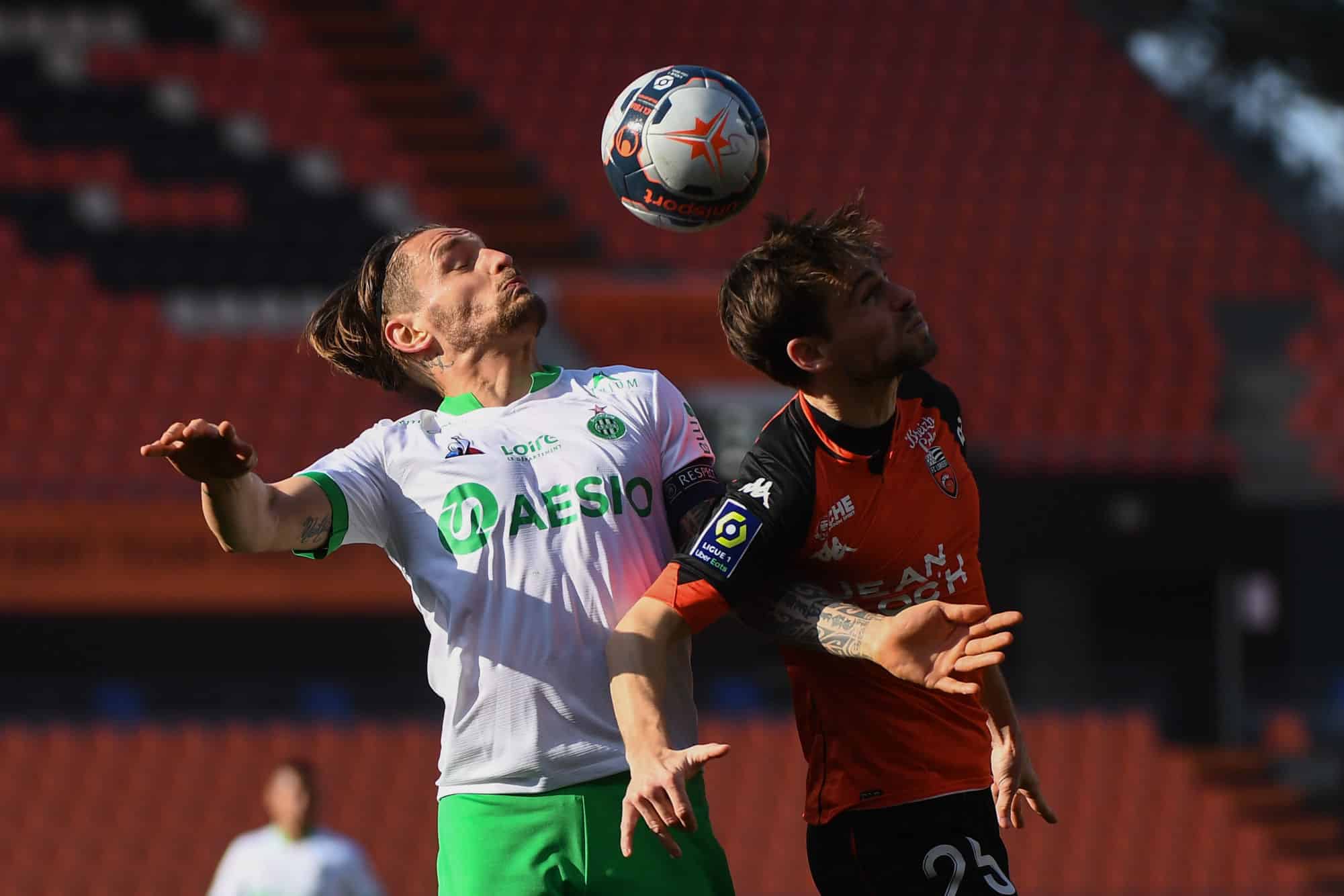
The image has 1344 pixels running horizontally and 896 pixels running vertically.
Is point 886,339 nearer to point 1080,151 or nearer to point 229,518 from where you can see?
point 229,518

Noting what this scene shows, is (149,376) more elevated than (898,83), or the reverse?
(898,83)

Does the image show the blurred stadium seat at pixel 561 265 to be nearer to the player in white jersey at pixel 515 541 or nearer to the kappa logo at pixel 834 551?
the player in white jersey at pixel 515 541

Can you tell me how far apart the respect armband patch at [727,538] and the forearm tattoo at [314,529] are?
0.77m

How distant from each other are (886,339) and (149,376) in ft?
39.4

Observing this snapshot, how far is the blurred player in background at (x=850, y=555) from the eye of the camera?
333cm

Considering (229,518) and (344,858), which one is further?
(344,858)

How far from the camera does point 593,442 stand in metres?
3.58

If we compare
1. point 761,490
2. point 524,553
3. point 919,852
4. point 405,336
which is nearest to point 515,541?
point 524,553

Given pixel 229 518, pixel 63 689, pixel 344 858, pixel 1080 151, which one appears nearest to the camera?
pixel 229 518

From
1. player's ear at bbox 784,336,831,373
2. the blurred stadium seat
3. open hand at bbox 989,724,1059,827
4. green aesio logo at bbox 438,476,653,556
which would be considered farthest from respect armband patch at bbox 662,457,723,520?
the blurred stadium seat

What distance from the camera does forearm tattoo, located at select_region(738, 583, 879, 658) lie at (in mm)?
3209

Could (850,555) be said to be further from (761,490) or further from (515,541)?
(515,541)

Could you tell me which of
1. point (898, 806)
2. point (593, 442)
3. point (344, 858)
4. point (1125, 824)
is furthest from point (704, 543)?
point (1125, 824)

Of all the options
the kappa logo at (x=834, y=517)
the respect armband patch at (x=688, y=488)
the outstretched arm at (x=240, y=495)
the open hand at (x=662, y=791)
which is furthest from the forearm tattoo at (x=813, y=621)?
the outstretched arm at (x=240, y=495)
